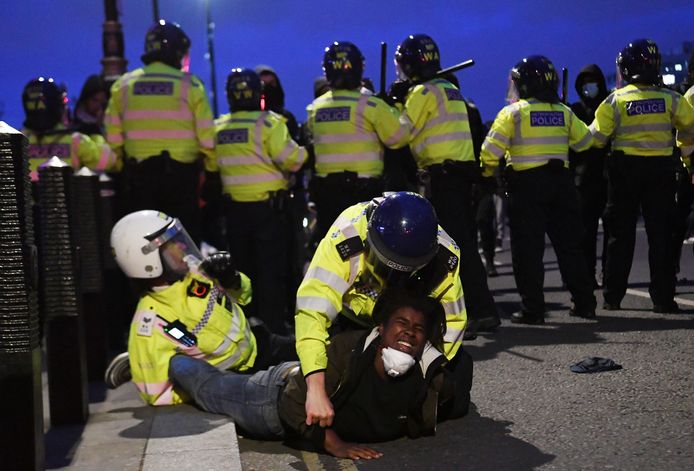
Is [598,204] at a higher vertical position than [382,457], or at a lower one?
higher

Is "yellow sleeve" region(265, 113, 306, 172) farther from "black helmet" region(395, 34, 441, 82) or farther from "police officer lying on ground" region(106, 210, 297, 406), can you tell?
"police officer lying on ground" region(106, 210, 297, 406)

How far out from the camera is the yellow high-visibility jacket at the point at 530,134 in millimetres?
8984

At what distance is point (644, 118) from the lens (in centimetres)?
916

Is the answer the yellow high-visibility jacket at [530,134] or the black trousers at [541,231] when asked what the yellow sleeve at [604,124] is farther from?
the black trousers at [541,231]

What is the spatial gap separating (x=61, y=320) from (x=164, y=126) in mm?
3632

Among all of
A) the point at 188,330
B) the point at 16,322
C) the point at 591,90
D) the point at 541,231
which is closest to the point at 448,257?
the point at 188,330

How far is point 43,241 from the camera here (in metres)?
5.68

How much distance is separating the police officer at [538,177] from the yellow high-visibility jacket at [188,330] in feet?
10.6

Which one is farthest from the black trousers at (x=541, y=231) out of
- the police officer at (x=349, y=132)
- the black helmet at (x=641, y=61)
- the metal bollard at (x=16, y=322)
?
the metal bollard at (x=16, y=322)

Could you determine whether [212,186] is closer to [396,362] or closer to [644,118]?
[644,118]

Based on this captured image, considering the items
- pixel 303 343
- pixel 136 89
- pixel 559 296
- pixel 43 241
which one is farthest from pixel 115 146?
pixel 303 343

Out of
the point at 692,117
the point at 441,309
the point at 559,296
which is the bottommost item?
the point at 559,296

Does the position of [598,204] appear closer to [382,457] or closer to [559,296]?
[559,296]

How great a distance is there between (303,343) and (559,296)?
6.46m
